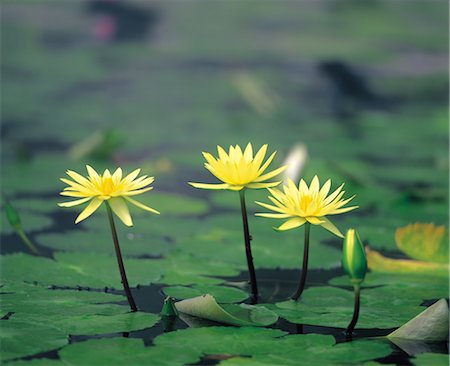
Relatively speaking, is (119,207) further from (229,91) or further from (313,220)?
(229,91)

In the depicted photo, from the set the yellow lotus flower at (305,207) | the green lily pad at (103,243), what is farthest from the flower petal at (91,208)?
the green lily pad at (103,243)

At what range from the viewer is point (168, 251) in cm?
225

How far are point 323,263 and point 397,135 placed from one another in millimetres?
1869

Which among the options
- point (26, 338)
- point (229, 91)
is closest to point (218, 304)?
point (26, 338)

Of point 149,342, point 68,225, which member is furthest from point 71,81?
point 149,342

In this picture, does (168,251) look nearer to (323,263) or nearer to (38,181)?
(323,263)

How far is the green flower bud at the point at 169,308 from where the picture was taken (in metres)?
1.70

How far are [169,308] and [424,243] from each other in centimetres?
82

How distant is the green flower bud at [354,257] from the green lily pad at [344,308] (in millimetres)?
210

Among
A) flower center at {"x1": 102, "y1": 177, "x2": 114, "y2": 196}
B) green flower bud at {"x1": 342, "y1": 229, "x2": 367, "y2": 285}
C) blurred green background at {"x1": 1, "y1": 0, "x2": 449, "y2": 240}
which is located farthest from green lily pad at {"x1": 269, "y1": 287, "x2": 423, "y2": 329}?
blurred green background at {"x1": 1, "y1": 0, "x2": 449, "y2": 240}

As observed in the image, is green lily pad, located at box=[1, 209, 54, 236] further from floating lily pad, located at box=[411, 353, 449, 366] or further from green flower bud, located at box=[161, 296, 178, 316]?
floating lily pad, located at box=[411, 353, 449, 366]

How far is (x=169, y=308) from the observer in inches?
67.2

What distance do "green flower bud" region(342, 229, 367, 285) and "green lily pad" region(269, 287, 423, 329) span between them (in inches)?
8.3

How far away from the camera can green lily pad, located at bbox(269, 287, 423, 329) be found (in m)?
1.73
